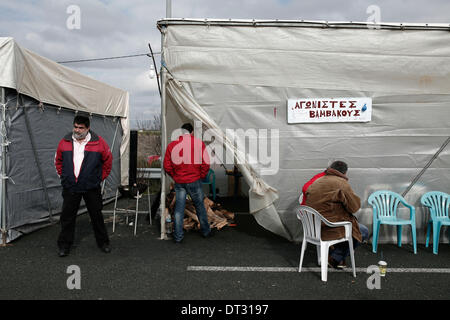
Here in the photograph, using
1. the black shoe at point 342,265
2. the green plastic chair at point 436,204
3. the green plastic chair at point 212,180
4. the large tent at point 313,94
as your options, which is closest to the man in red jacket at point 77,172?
the large tent at point 313,94

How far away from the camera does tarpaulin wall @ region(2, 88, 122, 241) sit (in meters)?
4.73

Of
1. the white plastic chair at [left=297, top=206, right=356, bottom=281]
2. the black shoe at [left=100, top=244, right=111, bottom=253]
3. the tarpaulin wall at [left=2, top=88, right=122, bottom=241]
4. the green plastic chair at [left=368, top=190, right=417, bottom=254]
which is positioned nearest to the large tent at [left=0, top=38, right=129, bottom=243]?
the tarpaulin wall at [left=2, top=88, right=122, bottom=241]

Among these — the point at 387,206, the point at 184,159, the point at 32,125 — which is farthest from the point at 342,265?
the point at 32,125

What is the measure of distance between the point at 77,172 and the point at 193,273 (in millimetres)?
1906

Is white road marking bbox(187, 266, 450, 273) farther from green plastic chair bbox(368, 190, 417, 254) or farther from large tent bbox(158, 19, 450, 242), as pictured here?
large tent bbox(158, 19, 450, 242)

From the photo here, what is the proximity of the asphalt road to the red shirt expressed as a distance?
1.00m

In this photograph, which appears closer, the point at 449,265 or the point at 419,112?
the point at 449,265

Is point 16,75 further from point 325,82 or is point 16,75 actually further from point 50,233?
point 325,82

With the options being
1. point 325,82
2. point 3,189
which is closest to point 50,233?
point 3,189

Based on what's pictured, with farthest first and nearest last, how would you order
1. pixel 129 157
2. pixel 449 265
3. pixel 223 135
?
1. pixel 129 157
2. pixel 223 135
3. pixel 449 265

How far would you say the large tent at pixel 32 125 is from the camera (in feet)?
15.1

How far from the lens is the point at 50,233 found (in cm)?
523

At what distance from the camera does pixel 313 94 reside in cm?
482

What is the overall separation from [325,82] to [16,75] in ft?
14.2
